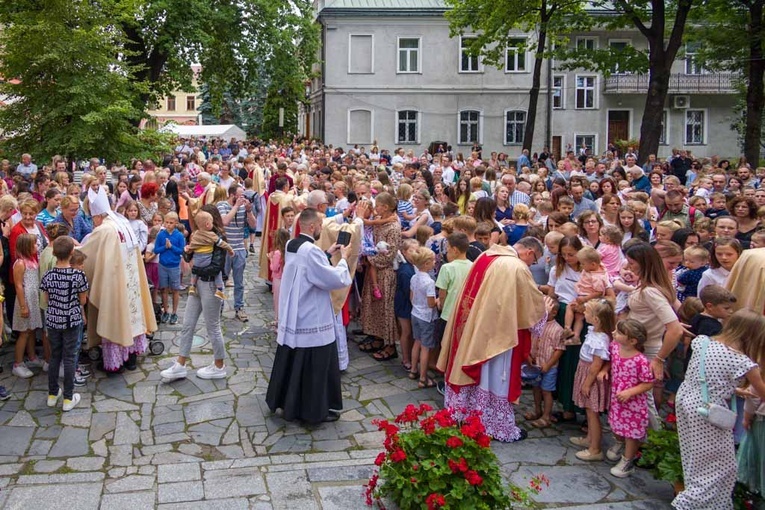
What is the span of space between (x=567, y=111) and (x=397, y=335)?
3249cm

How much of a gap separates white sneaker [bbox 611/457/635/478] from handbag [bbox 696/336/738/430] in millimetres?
1059

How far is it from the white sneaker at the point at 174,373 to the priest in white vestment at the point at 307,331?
1.40 m

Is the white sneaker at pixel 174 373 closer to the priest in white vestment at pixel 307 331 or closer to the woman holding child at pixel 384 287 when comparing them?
the priest in white vestment at pixel 307 331

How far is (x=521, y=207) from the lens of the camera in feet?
29.2

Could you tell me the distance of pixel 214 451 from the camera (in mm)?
6383

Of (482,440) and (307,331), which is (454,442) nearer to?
(482,440)

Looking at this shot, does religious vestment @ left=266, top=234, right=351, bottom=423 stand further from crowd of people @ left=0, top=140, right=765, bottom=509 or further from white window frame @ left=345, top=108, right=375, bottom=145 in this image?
white window frame @ left=345, top=108, right=375, bottom=145

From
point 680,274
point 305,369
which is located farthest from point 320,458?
point 680,274

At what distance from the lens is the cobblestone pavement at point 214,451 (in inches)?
219

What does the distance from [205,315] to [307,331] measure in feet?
5.45

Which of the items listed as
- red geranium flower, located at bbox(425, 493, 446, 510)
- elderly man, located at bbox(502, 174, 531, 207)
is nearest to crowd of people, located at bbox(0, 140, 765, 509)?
red geranium flower, located at bbox(425, 493, 446, 510)

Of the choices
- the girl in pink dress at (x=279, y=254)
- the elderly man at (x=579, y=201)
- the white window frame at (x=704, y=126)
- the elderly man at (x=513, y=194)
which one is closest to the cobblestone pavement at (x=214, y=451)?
the girl in pink dress at (x=279, y=254)

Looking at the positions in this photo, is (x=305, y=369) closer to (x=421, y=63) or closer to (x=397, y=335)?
(x=397, y=335)

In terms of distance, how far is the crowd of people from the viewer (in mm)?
5719
